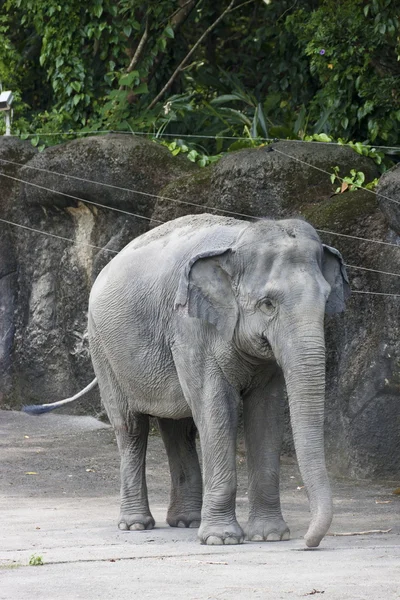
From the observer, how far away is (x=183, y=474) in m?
9.76

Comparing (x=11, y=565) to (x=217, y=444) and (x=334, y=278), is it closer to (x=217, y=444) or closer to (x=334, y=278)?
(x=217, y=444)

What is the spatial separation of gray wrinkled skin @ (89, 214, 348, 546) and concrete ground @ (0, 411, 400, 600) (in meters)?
0.32

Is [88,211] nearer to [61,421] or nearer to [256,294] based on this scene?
[61,421]

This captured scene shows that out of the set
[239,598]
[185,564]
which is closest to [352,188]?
[185,564]

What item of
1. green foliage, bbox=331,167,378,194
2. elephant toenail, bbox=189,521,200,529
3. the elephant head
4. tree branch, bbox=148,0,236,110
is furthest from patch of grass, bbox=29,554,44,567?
tree branch, bbox=148,0,236,110

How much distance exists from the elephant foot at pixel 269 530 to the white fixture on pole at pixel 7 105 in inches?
325

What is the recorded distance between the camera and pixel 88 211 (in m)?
15.2

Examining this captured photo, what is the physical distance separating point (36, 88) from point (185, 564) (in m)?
11.8

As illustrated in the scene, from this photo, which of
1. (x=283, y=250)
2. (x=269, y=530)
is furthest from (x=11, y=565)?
(x=283, y=250)

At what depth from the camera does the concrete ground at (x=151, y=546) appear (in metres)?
6.71

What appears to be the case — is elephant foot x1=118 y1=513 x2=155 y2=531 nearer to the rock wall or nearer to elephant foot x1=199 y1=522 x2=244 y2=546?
elephant foot x1=199 y1=522 x2=244 y2=546

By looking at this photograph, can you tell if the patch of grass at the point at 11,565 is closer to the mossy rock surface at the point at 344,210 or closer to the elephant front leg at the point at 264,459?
the elephant front leg at the point at 264,459

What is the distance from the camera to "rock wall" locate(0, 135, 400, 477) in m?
11.9

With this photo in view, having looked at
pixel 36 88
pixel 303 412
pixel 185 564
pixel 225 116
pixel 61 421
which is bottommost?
pixel 61 421
